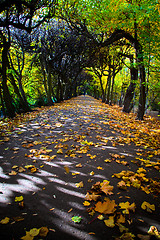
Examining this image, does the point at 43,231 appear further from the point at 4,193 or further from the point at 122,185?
the point at 122,185

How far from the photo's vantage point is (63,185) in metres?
2.42

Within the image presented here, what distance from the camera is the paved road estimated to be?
1665mm

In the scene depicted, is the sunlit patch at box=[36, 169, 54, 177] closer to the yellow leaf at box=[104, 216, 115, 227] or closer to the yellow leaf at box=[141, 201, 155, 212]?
the yellow leaf at box=[104, 216, 115, 227]

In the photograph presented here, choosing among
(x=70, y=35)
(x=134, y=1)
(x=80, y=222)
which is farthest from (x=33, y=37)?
(x=80, y=222)

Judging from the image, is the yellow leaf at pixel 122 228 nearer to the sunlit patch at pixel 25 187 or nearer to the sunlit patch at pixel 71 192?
the sunlit patch at pixel 71 192

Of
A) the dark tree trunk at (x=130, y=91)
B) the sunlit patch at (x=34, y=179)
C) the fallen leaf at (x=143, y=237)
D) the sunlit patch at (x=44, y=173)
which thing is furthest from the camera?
the dark tree trunk at (x=130, y=91)

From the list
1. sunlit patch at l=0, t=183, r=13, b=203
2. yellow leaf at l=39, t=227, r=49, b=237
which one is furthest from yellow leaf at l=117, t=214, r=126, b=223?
sunlit patch at l=0, t=183, r=13, b=203

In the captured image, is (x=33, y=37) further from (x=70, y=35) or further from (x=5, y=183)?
(x=5, y=183)

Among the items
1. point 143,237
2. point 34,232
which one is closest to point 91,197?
point 143,237

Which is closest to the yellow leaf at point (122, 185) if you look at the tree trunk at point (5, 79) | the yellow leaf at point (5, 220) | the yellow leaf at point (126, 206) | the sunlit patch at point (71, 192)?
the yellow leaf at point (126, 206)

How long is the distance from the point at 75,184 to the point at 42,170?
2.79 ft

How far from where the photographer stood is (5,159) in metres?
3.32

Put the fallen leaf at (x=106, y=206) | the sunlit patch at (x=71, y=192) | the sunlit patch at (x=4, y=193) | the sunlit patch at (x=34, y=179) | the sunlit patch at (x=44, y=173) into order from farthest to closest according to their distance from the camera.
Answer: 1. the sunlit patch at (x=44, y=173)
2. the sunlit patch at (x=34, y=179)
3. the sunlit patch at (x=71, y=192)
4. the sunlit patch at (x=4, y=193)
5. the fallen leaf at (x=106, y=206)

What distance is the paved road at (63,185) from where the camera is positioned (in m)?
1.67
